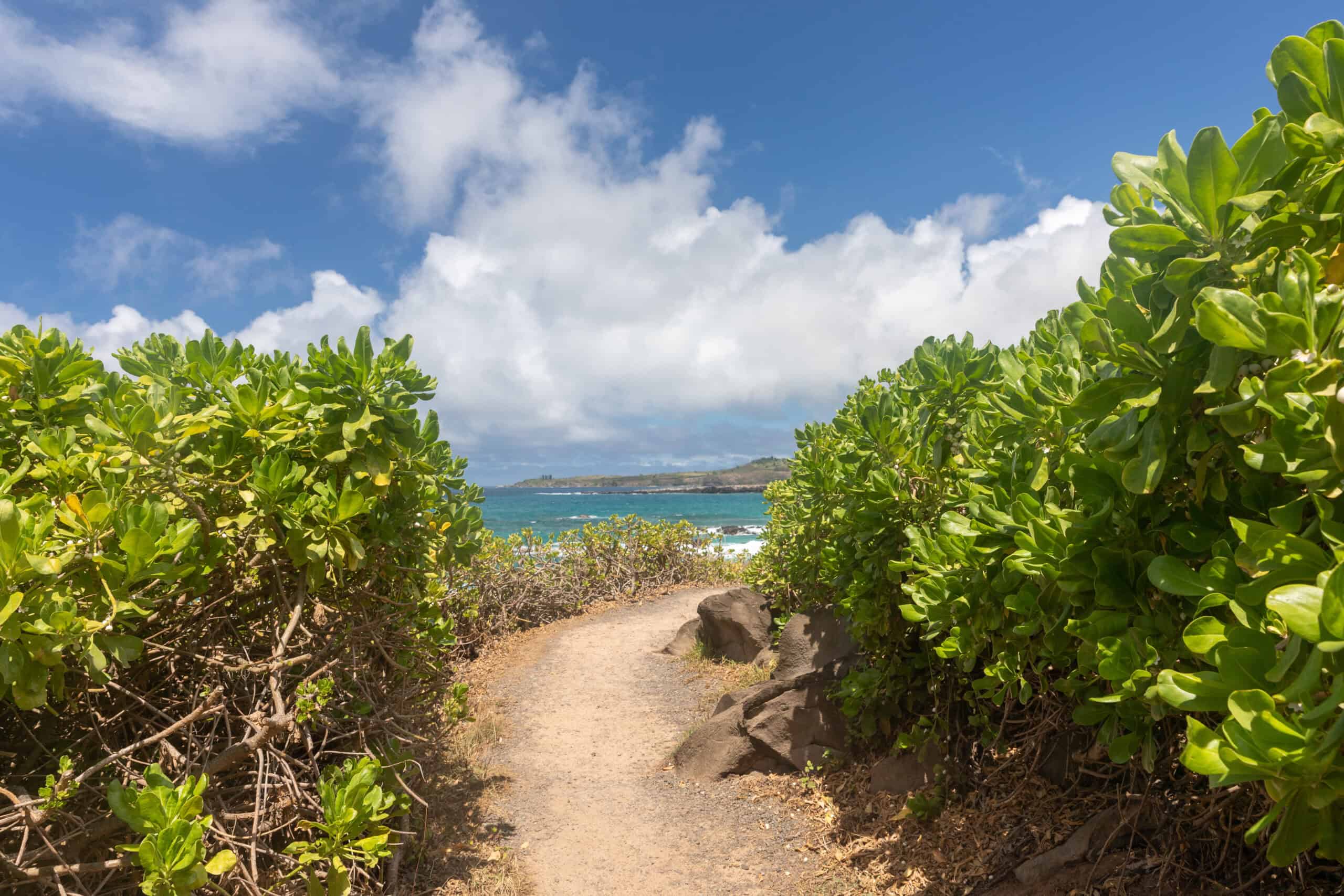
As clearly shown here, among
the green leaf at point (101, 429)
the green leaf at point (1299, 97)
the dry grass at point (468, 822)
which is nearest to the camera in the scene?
the green leaf at point (1299, 97)

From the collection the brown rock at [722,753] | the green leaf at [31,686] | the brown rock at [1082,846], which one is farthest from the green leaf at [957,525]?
the brown rock at [722,753]

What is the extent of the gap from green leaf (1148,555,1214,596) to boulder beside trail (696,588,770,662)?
7.47 m

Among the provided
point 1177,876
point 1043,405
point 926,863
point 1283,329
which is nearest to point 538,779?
point 926,863

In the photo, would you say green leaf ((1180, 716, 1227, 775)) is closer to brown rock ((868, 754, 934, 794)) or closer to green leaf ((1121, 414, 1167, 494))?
green leaf ((1121, 414, 1167, 494))

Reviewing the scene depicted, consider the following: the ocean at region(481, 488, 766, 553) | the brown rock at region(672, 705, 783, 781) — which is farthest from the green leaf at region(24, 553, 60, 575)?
the ocean at region(481, 488, 766, 553)

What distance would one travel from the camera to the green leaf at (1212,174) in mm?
1452

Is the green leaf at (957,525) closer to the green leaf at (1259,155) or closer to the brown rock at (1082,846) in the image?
the green leaf at (1259,155)

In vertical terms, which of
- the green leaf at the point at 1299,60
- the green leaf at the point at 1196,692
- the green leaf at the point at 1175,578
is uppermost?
the green leaf at the point at 1299,60

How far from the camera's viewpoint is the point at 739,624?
29.9 ft

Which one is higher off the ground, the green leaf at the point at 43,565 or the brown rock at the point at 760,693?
the green leaf at the point at 43,565

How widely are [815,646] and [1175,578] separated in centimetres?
472

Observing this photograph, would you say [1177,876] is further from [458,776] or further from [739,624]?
[739,624]

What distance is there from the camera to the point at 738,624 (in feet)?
30.0

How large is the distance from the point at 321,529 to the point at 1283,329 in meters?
3.02
